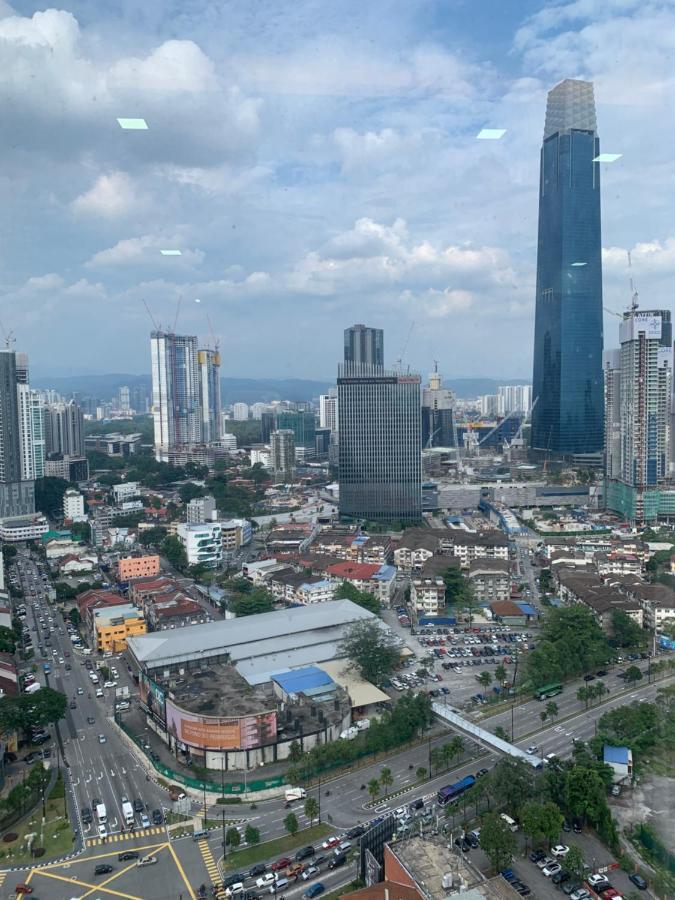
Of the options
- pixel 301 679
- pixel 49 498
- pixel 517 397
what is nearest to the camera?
pixel 301 679

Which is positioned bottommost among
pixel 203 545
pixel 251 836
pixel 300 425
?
pixel 251 836

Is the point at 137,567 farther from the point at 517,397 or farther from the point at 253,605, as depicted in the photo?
the point at 517,397

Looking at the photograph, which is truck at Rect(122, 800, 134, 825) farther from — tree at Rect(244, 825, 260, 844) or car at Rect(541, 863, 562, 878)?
car at Rect(541, 863, 562, 878)

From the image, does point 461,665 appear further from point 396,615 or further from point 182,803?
point 182,803

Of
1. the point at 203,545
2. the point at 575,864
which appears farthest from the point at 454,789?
the point at 203,545

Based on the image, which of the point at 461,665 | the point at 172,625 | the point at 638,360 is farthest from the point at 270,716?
the point at 638,360

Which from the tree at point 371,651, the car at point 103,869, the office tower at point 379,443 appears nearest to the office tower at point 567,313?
the office tower at point 379,443
